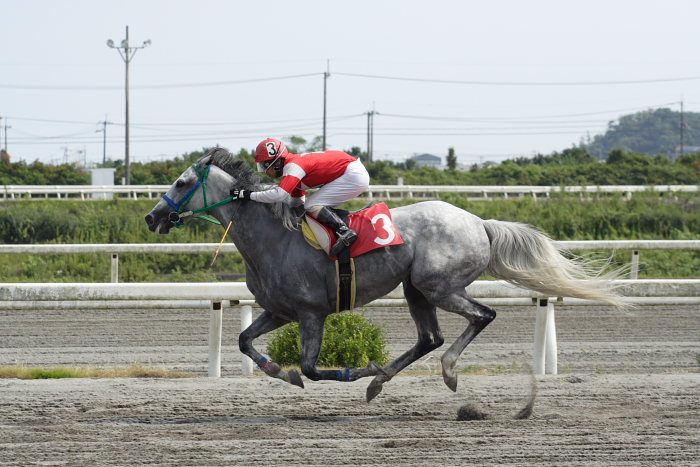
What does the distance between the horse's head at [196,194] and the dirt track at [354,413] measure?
1.23 meters

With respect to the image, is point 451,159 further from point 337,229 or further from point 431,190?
point 337,229

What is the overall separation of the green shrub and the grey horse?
1.27 m

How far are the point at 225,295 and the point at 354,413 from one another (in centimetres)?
192

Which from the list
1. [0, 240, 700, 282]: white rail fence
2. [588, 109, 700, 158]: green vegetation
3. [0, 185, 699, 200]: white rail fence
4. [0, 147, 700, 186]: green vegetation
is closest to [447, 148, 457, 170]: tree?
[0, 147, 700, 186]: green vegetation

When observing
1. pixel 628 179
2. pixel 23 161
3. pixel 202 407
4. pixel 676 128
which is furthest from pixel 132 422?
pixel 676 128

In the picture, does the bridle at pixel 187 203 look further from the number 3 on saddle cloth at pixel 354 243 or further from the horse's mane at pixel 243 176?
the number 3 on saddle cloth at pixel 354 243

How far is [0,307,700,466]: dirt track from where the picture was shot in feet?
15.7

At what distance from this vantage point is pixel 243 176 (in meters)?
6.19

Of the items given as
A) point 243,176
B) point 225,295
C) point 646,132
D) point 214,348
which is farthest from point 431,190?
point 646,132

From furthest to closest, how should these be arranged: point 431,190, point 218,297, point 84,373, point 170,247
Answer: point 431,190
point 170,247
point 218,297
point 84,373

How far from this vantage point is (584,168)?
113 ft

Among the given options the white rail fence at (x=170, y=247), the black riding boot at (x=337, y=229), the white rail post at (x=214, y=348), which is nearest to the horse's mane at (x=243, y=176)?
the black riding boot at (x=337, y=229)

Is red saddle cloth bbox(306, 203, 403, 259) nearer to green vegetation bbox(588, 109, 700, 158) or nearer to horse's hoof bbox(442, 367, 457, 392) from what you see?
horse's hoof bbox(442, 367, 457, 392)

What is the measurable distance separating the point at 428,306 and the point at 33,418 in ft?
8.62
